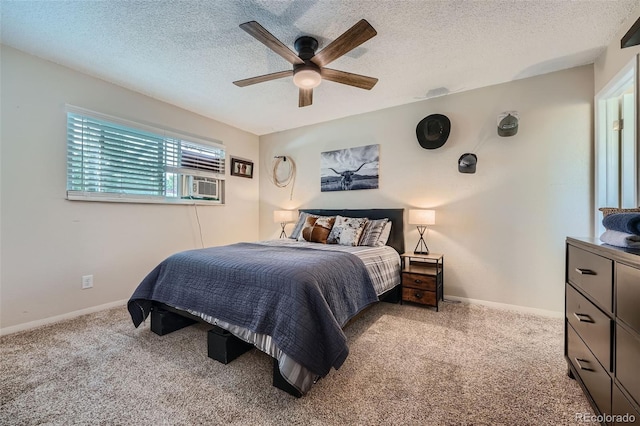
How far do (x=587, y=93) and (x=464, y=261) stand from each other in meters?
2.01

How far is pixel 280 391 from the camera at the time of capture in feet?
5.14

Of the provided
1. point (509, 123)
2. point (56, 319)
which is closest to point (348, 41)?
point (509, 123)


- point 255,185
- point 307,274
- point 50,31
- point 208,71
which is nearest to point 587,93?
point 307,274

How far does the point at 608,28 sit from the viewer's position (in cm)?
207

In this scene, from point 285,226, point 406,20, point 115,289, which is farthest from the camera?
point 285,226

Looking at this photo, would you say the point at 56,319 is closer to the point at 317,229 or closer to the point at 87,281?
the point at 87,281

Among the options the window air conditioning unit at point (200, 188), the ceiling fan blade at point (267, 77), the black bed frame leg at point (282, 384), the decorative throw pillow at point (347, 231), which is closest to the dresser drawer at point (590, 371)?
the black bed frame leg at point (282, 384)

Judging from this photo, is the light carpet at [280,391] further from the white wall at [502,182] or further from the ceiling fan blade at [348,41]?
the ceiling fan blade at [348,41]

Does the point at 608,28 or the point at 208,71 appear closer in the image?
the point at 608,28

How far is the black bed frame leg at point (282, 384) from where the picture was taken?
1.52 m

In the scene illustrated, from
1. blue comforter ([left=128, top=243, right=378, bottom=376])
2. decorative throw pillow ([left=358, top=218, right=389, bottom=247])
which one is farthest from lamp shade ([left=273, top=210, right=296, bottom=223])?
blue comforter ([left=128, top=243, right=378, bottom=376])

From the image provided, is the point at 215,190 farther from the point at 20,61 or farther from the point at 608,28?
the point at 608,28

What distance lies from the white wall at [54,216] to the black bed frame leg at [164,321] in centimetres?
111

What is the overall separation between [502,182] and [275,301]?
9.06 feet
